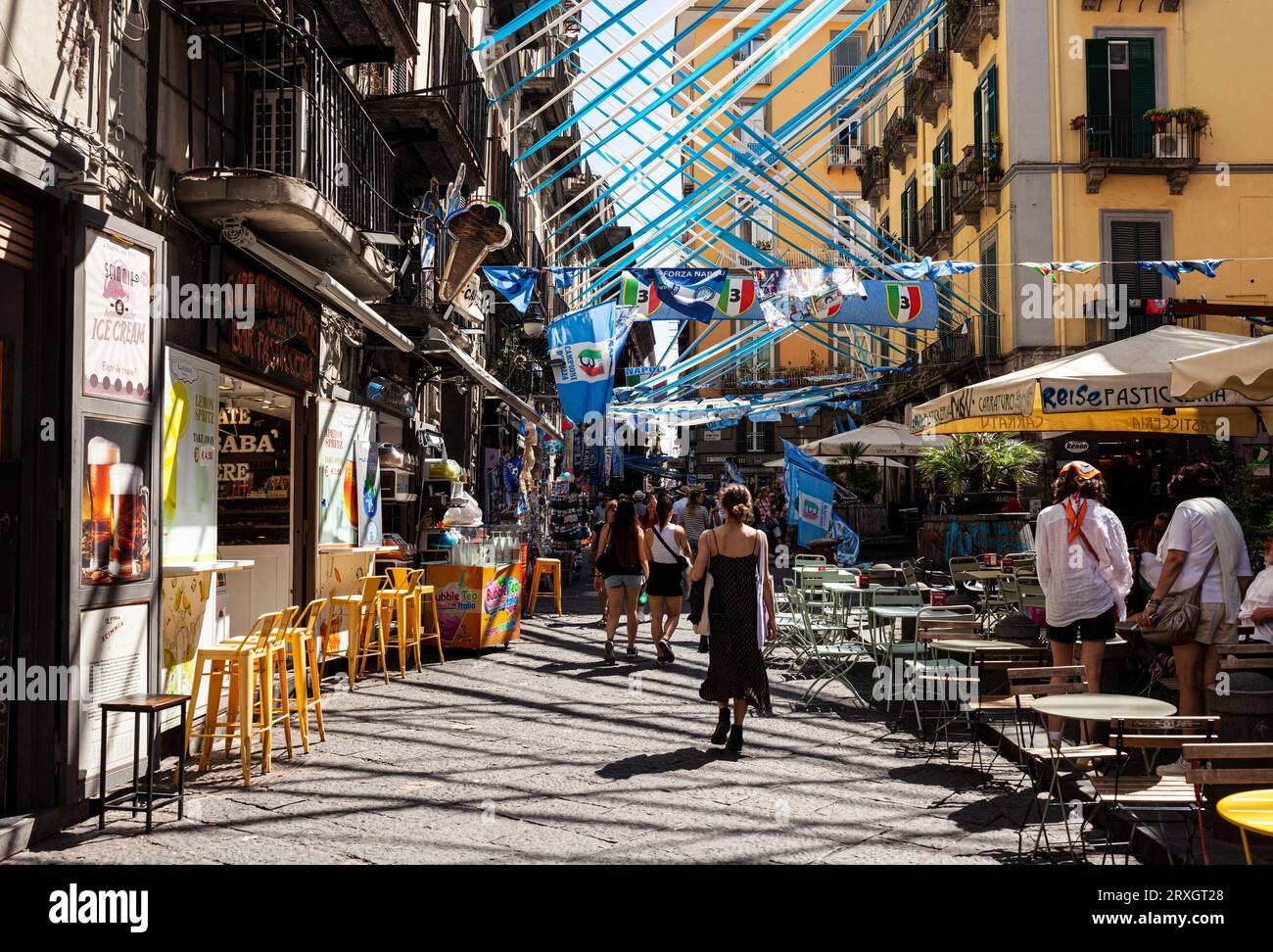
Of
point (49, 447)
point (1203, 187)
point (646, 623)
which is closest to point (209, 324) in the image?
point (49, 447)

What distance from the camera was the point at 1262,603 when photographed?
7066 millimetres

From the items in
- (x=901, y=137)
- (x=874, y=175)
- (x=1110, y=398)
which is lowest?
(x=1110, y=398)

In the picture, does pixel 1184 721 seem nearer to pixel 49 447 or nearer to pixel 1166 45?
pixel 49 447

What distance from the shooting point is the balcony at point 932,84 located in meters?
28.5

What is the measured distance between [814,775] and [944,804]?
0.94 metres

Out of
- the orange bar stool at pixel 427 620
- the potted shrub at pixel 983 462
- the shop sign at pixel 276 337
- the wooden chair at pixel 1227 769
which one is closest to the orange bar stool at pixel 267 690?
the shop sign at pixel 276 337

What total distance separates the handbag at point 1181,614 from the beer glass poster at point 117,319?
613 cm

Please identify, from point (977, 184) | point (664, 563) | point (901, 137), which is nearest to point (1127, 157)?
point (977, 184)

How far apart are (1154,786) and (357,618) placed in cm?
729

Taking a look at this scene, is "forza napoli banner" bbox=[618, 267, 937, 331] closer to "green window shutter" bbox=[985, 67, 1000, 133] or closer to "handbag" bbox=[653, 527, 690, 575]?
"handbag" bbox=[653, 527, 690, 575]

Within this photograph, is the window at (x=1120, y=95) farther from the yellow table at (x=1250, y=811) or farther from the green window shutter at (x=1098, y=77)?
the yellow table at (x=1250, y=811)

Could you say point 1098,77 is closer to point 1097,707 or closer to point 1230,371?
point 1230,371

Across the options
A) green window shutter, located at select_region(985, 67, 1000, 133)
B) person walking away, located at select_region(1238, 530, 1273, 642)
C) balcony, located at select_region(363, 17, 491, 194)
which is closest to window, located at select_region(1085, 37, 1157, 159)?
green window shutter, located at select_region(985, 67, 1000, 133)

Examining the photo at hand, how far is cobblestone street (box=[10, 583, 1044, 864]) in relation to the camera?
213 inches
